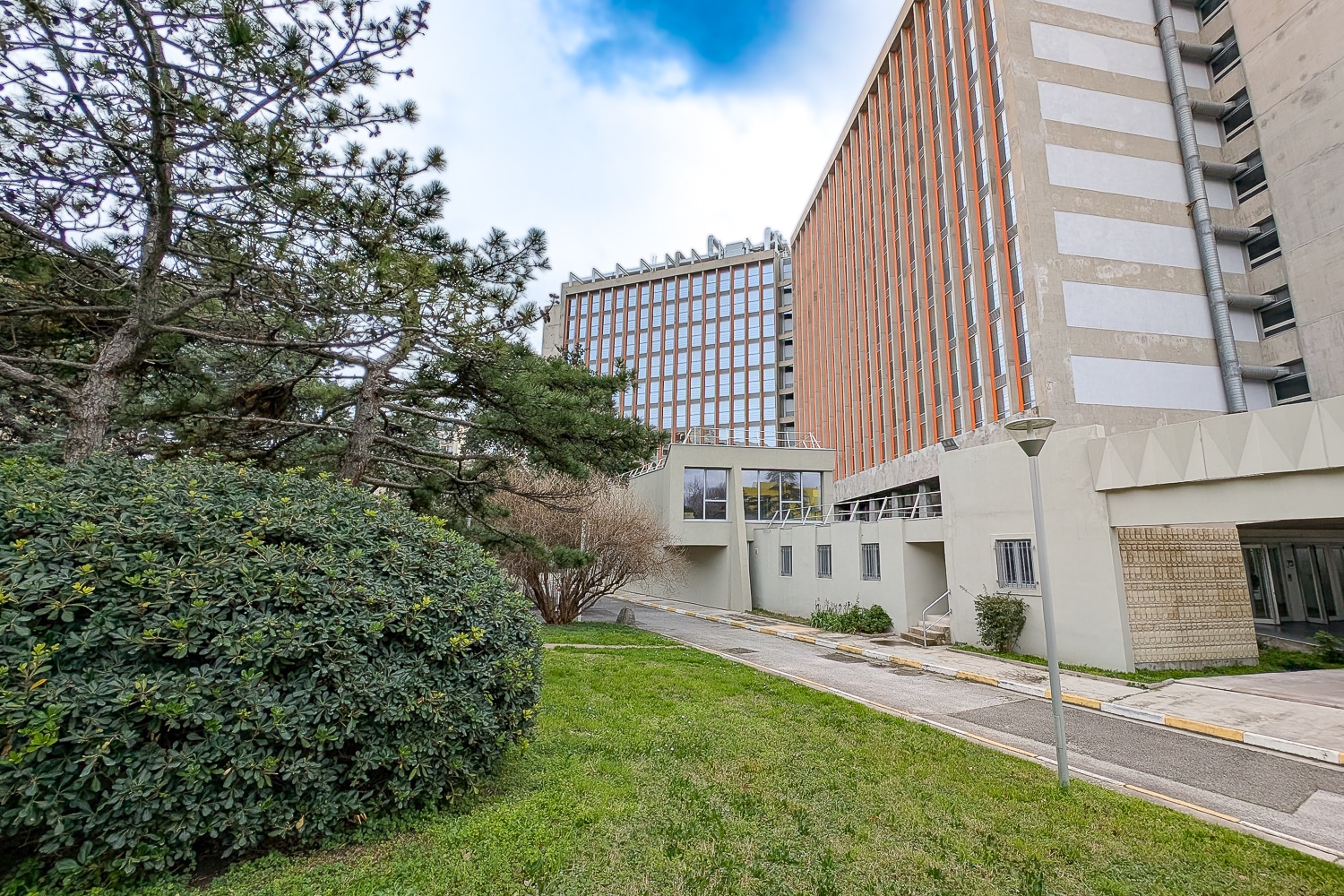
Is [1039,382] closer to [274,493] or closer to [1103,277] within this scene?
[1103,277]

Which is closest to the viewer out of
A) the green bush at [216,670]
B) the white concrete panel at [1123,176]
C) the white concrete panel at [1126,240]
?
the green bush at [216,670]

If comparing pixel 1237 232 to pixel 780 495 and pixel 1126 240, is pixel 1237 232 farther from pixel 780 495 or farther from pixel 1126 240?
pixel 780 495

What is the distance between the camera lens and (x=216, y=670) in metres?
3.41

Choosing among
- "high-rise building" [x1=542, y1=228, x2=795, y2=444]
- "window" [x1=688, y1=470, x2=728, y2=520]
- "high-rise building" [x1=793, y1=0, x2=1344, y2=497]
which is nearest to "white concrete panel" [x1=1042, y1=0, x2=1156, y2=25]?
"high-rise building" [x1=793, y1=0, x2=1344, y2=497]

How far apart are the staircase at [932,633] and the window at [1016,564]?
235 centimetres

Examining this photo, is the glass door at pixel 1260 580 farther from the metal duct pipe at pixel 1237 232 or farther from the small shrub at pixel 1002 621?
the metal duct pipe at pixel 1237 232

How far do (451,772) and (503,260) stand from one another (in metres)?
6.86

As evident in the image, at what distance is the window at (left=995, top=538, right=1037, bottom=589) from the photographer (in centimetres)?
1391

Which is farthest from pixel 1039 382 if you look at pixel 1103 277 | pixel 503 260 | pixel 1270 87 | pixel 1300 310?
pixel 503 260

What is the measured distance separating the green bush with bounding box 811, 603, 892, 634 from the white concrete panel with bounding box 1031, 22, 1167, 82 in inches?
921

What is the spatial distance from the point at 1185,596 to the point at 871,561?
860cm

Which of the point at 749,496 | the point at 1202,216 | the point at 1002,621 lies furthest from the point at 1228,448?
the point at 1202,216

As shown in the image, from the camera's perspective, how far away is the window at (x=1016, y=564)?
45.6 ft

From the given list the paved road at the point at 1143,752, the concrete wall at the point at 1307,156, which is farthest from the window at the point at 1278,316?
the paved road at the point at 1143,752
